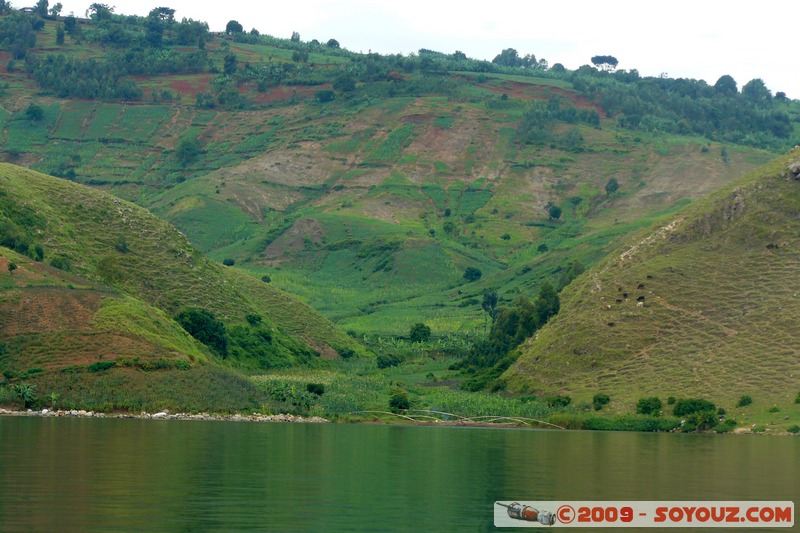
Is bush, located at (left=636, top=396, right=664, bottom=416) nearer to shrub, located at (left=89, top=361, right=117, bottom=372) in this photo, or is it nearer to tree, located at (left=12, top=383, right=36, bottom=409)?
shrub, located at (left=89, top=361, right=117, bottom=372)

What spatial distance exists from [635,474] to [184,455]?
72.5 feet

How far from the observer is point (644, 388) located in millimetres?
102250

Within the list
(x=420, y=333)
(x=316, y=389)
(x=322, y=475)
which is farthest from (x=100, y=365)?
(x=420, y=333)

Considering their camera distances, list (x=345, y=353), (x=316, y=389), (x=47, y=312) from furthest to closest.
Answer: (x=345, y=353) → (x=316, y=389) → (x=47, y=312)

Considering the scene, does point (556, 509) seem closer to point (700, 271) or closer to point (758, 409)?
point (758, 409)

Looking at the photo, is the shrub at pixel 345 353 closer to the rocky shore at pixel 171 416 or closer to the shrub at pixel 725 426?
the rocky shore at pixel 171 416

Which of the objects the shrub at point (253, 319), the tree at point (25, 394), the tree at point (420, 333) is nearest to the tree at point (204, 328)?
the shrub at point (253, 319)

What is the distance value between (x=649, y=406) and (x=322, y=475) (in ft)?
181

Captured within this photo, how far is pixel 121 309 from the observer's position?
102 m

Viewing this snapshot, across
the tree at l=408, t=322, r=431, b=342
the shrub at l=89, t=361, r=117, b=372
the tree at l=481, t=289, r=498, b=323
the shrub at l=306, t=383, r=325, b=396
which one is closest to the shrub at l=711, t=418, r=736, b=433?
the shrub at l=306, t=383, r=325, b=396

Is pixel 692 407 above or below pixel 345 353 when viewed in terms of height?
above

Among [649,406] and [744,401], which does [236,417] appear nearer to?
[649,406]

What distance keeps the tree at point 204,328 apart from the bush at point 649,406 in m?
46.6

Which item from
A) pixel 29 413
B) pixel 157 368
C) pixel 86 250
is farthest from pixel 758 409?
pixel 86 250
